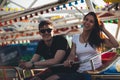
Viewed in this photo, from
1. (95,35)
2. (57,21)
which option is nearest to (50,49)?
(95,35)

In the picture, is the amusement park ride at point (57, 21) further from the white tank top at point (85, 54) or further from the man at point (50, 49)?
the man at point (50, 49)

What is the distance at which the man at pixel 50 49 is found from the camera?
4879 millimetres

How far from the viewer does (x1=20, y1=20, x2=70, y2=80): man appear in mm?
4879

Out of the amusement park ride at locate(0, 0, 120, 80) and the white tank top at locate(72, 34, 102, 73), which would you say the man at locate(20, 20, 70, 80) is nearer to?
the white tank top at locate(72, 34, 102, 73)

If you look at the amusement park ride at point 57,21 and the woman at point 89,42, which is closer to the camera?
the woman at point 89,42

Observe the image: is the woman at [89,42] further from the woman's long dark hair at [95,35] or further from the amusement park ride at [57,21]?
the amusement park ride at [57,21]

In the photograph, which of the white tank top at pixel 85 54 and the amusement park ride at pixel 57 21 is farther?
the amusement park ride at pixel 57 21

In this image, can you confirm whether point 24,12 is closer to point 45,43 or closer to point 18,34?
point 45,43

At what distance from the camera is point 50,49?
16.6 ft

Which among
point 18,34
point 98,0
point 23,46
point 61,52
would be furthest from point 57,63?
point 98,0

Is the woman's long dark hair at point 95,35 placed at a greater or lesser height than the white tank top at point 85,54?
greater

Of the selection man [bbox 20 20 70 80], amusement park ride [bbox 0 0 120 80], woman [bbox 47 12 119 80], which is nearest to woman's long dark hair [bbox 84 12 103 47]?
woman [bbox 47 12 119 80]

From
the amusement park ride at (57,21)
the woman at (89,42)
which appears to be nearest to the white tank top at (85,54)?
the woman at (89,42)

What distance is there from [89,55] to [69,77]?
422 millimetres
